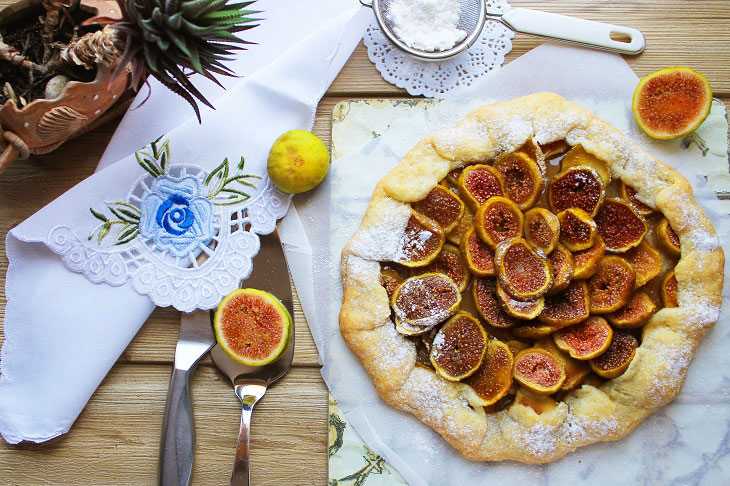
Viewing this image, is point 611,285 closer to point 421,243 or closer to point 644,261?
point 644,261

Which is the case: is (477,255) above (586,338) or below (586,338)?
above

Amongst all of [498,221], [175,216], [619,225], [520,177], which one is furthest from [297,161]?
[619,225]

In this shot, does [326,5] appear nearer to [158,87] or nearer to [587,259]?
[158,87]

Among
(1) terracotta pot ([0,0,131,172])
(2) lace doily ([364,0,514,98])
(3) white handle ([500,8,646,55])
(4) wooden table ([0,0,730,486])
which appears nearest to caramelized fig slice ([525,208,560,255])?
(2) lace doily ([364,0,514,98])

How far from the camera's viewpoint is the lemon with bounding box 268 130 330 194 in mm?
2814

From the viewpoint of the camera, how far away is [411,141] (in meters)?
3.07

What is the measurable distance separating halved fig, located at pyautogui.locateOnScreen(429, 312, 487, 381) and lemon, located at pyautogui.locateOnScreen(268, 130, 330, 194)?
99 cm

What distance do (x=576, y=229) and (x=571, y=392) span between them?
0.82 metres

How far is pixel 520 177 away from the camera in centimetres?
292

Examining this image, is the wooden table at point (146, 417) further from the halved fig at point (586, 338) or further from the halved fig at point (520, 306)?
the halved fig at point (586, 338)

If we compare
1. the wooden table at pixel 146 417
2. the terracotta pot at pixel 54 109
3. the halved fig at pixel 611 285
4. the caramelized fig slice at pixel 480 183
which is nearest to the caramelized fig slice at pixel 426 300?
the caramelized fig slice at pixel 480 183

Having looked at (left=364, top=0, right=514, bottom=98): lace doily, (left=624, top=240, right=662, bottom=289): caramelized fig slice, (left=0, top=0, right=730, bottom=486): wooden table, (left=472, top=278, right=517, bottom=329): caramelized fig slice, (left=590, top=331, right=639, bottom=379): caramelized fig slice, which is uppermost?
(left=364, top=0, right=514, bottom=98): lace doily

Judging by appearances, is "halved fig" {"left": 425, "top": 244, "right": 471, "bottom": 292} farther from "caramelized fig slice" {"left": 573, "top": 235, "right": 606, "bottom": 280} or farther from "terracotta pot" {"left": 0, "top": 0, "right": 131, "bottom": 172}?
"terracotta pot" {"left": 0, "top": 0, "right": 131, "bottom": 172}

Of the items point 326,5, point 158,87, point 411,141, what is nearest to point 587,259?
point 411,141
